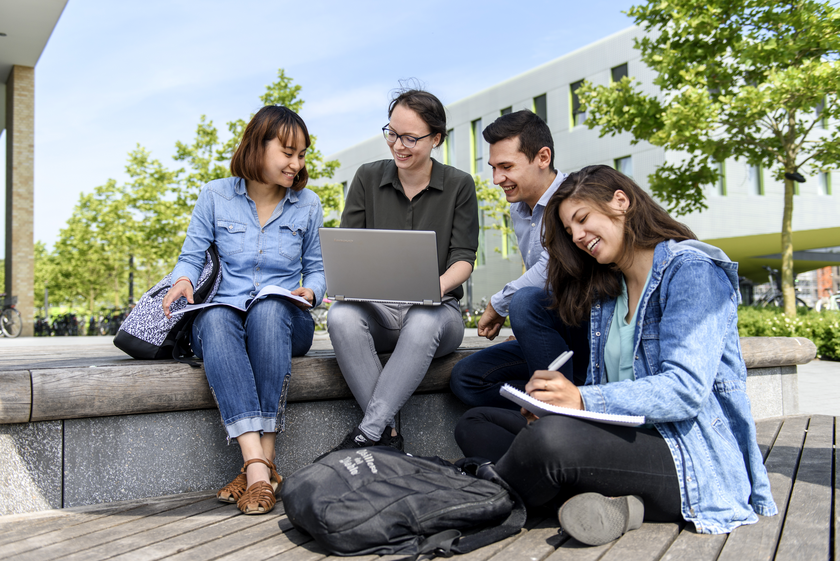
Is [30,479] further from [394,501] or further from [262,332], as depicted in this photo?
[394,501]

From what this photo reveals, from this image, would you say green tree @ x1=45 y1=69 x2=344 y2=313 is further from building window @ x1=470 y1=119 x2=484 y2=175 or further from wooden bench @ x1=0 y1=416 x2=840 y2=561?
wooden bench @ x1=0 y1=416 x2=840 y2=561

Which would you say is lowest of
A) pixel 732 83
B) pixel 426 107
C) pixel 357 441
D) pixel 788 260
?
pixel 357 441

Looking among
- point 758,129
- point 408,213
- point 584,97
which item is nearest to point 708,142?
point 758,129

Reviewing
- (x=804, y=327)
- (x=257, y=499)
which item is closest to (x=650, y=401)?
(x=257, y=499)

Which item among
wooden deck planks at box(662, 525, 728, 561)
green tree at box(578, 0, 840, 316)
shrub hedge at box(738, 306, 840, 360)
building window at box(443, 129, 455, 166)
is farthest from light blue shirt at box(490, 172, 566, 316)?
building window at box(443, 129, 455, 166)

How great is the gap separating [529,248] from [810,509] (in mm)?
1721

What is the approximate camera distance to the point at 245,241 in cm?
330

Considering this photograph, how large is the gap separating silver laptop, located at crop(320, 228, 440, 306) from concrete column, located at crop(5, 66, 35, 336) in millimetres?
18650

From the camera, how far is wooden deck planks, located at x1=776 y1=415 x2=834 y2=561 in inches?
80.8

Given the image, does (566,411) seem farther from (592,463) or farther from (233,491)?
(233,491)

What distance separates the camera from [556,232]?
2.47 metres

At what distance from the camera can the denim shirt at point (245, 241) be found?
3234 mm

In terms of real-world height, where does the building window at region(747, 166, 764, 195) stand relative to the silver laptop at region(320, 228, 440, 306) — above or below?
above

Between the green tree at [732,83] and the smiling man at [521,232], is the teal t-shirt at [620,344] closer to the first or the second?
the smiling man at [521,232]
